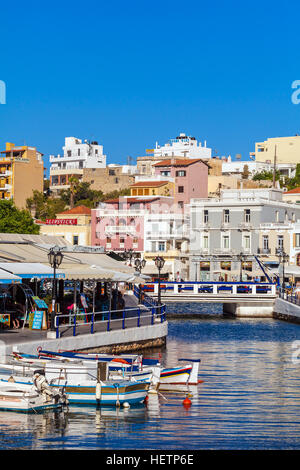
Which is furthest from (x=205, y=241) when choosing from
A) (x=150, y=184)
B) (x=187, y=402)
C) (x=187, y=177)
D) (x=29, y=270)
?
(x=187, y=402)

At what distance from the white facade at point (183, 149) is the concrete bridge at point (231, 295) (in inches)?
2684

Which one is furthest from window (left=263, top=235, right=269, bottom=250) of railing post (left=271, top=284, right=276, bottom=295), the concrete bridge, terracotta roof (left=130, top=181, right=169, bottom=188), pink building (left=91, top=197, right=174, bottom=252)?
railing post (left=271, top=284, right=276, bottom=295)

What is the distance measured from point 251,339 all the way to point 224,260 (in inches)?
1634

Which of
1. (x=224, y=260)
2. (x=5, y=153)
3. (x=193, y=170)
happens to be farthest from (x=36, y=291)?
(x=5, y=153)

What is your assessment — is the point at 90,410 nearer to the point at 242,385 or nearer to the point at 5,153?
the point at 242,385

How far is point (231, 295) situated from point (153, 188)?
42.8 m

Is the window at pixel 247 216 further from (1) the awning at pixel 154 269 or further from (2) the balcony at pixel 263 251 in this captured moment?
(1) the awning at pixel 154 269

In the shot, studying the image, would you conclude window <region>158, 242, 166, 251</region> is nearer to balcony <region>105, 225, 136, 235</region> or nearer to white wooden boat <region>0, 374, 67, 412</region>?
balcony <region>105, 225, 136, 235</region>

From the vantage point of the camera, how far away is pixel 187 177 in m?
101

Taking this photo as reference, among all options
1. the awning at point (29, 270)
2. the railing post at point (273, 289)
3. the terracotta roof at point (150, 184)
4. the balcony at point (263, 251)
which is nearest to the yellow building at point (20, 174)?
the terracotta roof at point (150, 184)

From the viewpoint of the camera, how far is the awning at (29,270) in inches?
1149

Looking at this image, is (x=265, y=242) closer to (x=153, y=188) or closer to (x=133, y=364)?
(x=153, y=188)
